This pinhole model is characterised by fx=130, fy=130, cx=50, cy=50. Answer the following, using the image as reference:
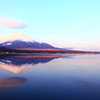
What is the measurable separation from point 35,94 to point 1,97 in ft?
5.67

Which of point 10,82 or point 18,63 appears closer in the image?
point 10,82

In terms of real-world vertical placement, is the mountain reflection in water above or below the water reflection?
above

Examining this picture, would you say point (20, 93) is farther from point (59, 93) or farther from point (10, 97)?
point (59, 93)

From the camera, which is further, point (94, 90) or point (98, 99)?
point (94, 90)

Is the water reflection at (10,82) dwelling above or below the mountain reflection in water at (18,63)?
below

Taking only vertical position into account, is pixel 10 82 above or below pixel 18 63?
below

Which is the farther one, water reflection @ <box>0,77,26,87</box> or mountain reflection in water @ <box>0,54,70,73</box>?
mountain reflection in water @ <box>0,54,70,73</box>

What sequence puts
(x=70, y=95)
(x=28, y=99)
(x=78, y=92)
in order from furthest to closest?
(x=78, y=92), (x=70, y=95), (x=28, y=99)

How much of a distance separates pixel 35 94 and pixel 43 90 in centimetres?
82

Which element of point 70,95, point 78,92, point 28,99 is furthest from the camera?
point 78,92

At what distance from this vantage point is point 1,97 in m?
6.47

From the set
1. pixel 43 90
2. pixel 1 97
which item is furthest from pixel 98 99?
pixel 1 97


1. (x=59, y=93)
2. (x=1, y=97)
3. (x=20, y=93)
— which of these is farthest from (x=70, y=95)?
(x=1, y=97)

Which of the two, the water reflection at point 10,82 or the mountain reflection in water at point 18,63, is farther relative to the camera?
the mountain reflection in water at point 18,63
